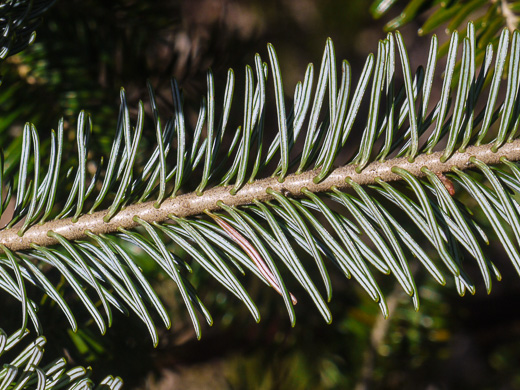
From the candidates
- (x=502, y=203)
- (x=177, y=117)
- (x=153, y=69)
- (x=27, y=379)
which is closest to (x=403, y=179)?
(x=502, y=203)

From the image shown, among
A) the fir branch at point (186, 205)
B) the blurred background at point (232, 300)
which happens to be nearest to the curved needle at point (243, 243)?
the fir branch at point (186, 205)

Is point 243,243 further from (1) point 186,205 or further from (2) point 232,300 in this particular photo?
(2) point 232,300

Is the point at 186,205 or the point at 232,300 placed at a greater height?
the point at 186,205

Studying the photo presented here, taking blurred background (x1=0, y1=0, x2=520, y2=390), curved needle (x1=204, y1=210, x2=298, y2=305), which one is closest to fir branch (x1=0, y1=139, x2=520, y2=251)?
curved needle (x1=204, y1=210, x2=298, y2=305)

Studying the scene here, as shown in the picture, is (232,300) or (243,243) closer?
(243,243)

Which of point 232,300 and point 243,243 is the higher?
point 243,243

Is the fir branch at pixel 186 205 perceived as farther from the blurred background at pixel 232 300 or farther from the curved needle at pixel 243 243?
the blurred background at pixel 232 300

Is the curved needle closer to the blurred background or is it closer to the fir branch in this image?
the fir branch

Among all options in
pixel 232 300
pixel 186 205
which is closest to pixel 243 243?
pixel 186 205
